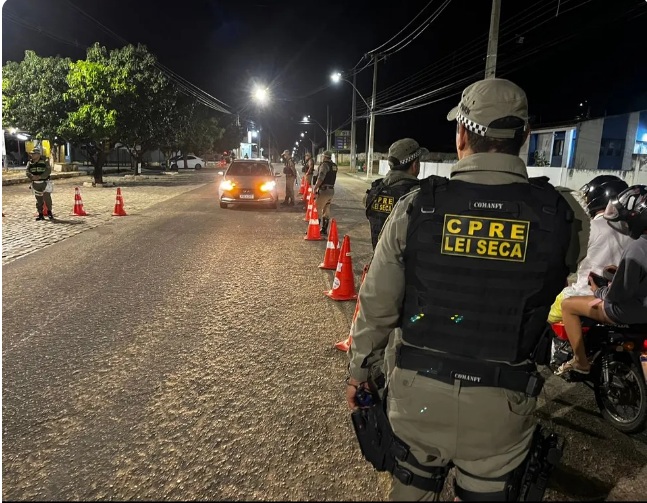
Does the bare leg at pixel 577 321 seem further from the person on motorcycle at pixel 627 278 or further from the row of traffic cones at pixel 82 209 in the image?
the row of traffic cones at pixel 82 209

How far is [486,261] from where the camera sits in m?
1.69

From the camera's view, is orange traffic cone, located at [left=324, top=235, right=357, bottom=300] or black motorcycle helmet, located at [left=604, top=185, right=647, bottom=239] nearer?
black motorcycle helmet, located at [left=604, top=185, right=647, bottom=239]

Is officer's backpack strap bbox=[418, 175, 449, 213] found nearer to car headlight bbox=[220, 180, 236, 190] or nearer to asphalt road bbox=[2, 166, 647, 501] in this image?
asphalt road bbox=[2, 166, 647, 501]

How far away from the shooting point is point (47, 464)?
278cm

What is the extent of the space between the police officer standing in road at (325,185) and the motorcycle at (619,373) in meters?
7.20

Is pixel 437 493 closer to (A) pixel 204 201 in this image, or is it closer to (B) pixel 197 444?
(B) pixel 197 444

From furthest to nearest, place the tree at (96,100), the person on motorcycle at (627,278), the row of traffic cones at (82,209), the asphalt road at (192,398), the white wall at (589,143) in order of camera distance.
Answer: the white wall at (589,143) → the tree at (96,100) → the row of traffic cones at (82,209) → the person on motorcycle at (627,278) → the asphalt road at (192,398)

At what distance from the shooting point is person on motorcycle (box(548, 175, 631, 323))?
3.75m

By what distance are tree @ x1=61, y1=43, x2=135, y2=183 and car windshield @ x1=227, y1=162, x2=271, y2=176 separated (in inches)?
413

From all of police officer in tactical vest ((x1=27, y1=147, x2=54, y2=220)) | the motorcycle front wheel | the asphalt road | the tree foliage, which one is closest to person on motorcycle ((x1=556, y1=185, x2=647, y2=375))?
the motorcycle front wheel

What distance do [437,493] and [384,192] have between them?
2878mm

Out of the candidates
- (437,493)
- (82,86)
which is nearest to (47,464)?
(437,493)

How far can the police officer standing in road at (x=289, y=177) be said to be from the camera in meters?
15.7


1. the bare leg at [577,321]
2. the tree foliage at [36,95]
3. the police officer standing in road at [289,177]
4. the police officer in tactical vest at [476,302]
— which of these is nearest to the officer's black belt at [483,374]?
the police officer in tactical vest at [476,302]
